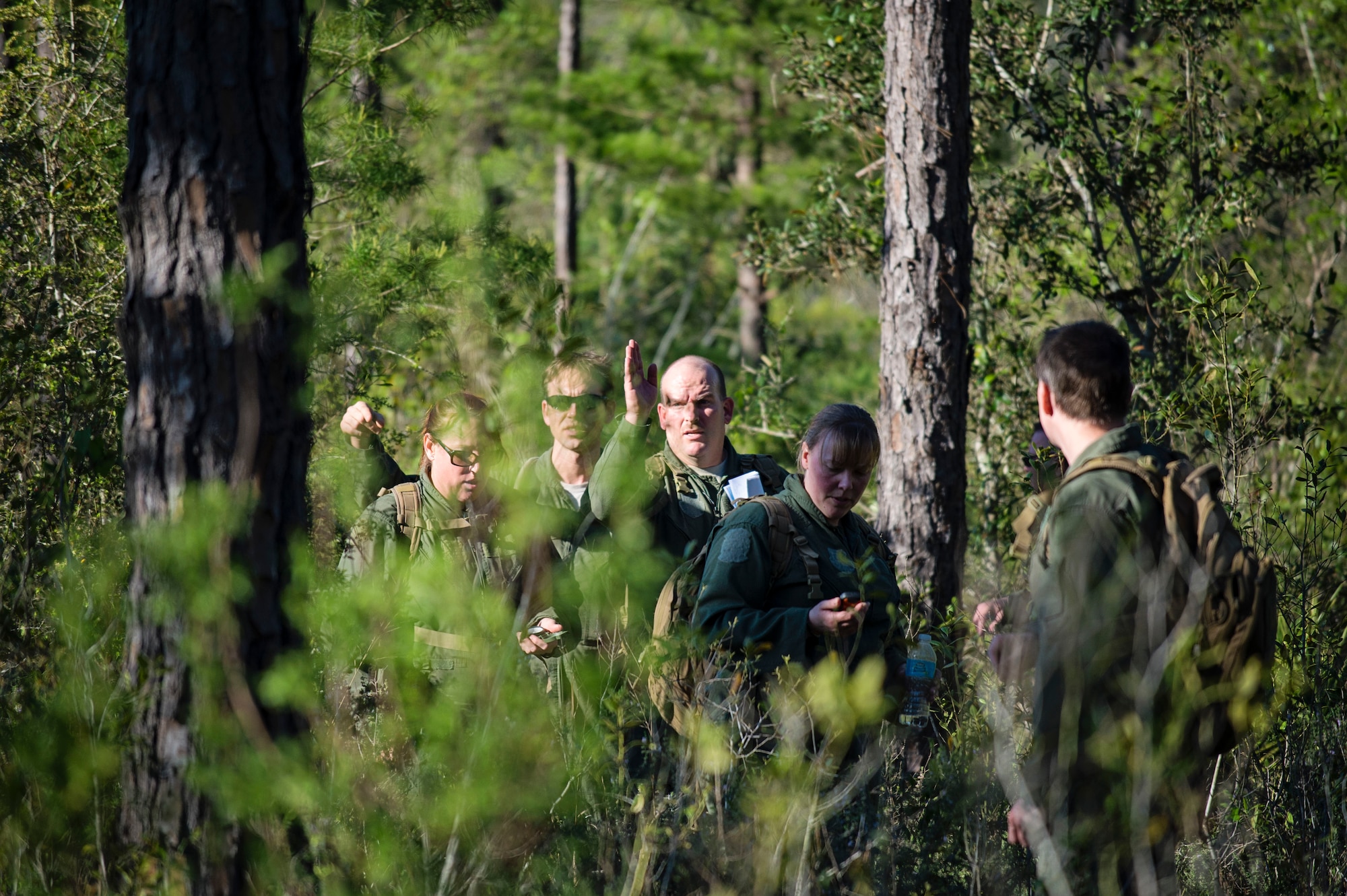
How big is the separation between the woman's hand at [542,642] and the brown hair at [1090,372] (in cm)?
184

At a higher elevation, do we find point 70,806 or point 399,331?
point 399,331

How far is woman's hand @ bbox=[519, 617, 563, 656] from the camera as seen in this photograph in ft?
12.5

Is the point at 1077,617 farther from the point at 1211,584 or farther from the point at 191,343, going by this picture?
the point at 191,343

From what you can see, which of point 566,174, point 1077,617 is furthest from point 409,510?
point 566,174

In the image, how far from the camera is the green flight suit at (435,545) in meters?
2.91

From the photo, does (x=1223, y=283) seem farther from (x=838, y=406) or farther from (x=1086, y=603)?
(x=1086, y=603)

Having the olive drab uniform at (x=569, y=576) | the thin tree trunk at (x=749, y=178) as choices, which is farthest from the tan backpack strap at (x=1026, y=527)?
the thin tree trunk at (x=749, y=178)

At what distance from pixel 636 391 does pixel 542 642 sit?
93 centimetres

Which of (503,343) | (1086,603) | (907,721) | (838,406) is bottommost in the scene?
(907,721)

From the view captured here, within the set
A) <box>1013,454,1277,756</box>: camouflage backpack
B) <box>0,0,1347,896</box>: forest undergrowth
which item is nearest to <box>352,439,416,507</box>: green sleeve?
<box>0,0,1347,896</box>: forest undergrowth

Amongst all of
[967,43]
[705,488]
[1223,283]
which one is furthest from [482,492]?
[967,43]

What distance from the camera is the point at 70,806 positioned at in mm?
2490

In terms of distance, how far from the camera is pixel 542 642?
3.82m

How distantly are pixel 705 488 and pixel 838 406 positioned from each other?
0.93 meters
